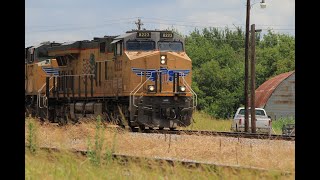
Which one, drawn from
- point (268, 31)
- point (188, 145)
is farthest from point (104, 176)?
point (268, 31)

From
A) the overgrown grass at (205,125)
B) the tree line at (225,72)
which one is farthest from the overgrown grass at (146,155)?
the tree line at (225,72)

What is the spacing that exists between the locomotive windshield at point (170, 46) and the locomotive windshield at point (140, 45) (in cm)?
27

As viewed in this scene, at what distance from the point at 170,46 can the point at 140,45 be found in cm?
103

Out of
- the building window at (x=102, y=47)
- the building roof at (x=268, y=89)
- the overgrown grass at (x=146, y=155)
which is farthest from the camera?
the building roof at (x=268, y=89)

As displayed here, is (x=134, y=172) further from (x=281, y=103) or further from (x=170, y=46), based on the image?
(x=281, y=103)

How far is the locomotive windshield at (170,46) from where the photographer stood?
67.4ft

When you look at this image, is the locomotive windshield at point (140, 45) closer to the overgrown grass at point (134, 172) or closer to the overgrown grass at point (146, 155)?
the overgrown grass at point (146, 155)

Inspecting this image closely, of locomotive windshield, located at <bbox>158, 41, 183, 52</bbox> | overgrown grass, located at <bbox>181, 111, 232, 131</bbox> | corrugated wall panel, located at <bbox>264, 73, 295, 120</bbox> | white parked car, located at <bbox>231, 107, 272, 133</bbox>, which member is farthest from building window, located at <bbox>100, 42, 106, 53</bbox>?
corrugated wall panel, located at <bbox>264, 73, 295, 120</bbox>

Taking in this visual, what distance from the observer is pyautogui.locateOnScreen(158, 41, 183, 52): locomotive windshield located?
67.4 ft

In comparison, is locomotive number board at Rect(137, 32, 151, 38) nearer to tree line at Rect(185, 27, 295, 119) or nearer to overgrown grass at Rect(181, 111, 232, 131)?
overgrown grass at Rect(181, 111, 232, 131)

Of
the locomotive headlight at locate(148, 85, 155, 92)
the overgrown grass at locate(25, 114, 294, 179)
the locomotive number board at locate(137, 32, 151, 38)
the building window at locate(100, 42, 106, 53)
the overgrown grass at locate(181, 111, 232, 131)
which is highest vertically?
the locomotive number board at locate(137, 32, 151, 38)

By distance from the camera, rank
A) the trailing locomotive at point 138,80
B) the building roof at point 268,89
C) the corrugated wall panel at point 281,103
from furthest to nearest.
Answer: the corrugated wall panel at point 281,103
the building roof at point 268,89
the trailing locomotive at point 138,80

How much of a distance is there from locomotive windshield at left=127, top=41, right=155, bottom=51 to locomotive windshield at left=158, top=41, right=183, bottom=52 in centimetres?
27

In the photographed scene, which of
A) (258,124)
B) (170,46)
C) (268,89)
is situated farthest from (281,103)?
(170,46)
